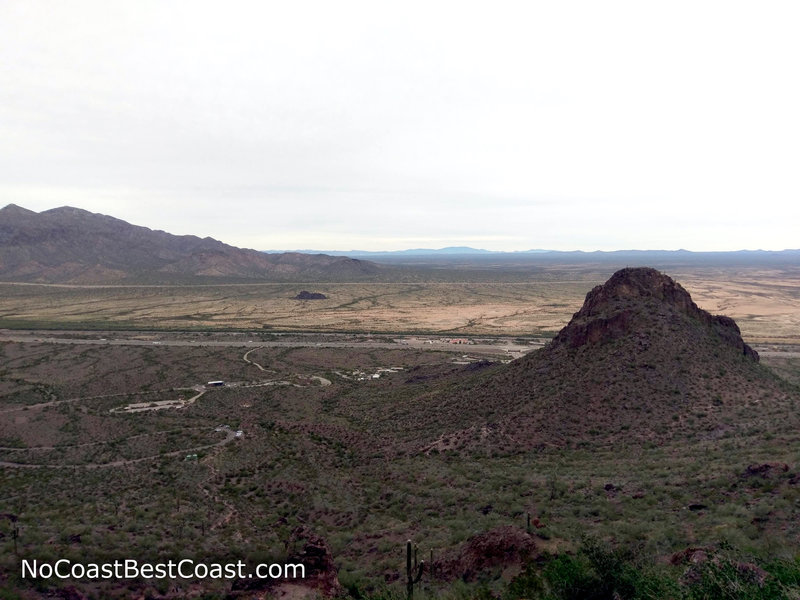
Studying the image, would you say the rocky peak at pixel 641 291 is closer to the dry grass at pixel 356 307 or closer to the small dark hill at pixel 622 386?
the small dark hill at pixel 622 386

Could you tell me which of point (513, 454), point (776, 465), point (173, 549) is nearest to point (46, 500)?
point (173, 549)

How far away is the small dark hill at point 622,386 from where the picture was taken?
29.5 metres

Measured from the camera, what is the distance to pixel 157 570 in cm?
1767

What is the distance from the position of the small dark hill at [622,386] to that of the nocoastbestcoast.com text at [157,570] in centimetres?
1456

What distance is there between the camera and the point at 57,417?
42.2 metres

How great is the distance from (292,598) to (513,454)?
1633 centimetres

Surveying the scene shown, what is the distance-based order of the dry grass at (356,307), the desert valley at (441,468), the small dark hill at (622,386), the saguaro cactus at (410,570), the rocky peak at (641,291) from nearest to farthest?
the saguaro cactus at (410,570) < the desert valley at (441,468) < the small dark hill at (622,386) < the rocky peak at (641,291) < the dry grass at (356,307)

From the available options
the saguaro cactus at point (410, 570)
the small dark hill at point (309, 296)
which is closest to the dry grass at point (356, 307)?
the small dark hill at point (309, 296)

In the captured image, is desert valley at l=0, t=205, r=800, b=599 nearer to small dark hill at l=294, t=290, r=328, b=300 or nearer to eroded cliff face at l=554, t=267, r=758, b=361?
eroded cliff face at l=554, t=267, r=758, b=361

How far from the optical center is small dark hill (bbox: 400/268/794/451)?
96.9ft

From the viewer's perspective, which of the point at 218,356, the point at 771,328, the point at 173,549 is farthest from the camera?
the point at 771,328

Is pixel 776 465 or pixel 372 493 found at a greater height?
pixel 776 465

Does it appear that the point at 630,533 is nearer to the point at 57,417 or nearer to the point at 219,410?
the point at 219,410

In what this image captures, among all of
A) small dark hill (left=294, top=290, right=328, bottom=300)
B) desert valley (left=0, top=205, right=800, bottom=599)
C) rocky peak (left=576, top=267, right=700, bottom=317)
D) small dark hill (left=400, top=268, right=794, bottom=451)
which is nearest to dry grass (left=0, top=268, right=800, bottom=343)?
small dark hill (left=294, top=290, right=328, bottom=300)
